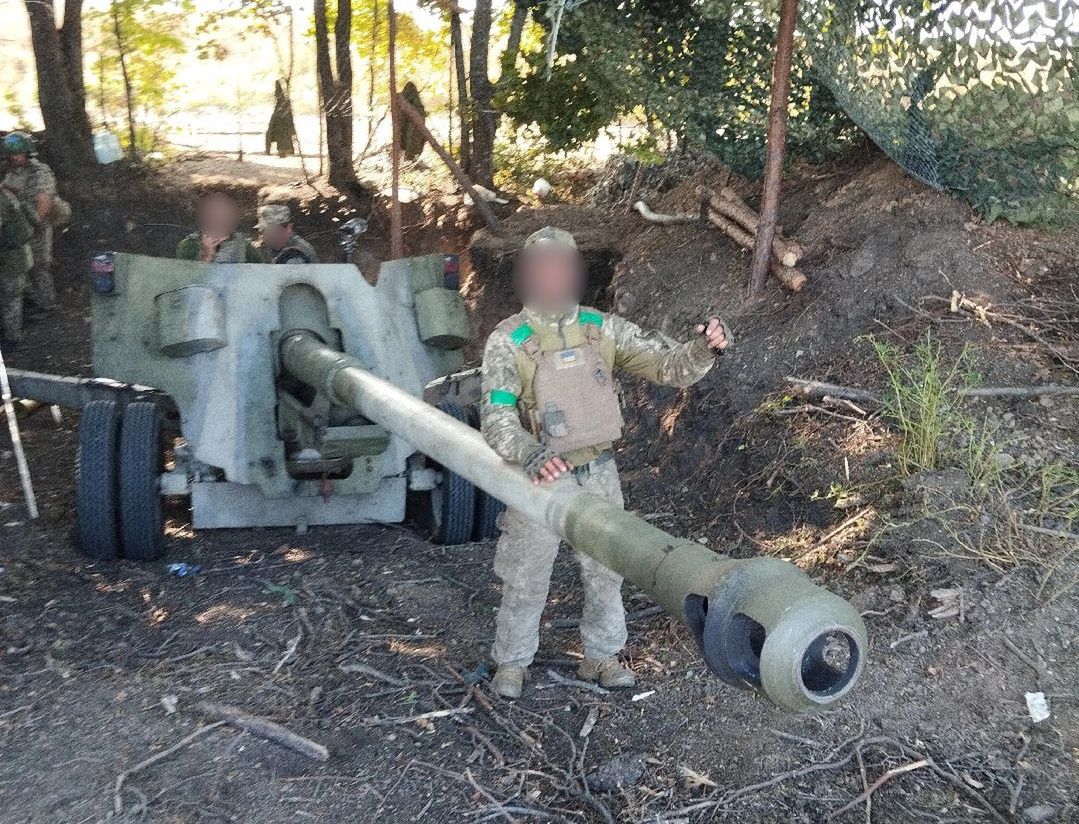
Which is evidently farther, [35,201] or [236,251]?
[35,201]

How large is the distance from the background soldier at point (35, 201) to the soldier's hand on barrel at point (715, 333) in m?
9.18

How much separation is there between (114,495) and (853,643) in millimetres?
4529

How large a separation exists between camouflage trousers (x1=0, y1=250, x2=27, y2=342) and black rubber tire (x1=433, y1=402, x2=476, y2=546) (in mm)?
6336

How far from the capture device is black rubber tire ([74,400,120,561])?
5898 mm

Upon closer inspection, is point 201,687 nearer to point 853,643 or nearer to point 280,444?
point 280,444

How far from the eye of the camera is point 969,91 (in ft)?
20.1

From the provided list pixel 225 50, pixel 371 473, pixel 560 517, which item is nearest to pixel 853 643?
pixel 560 517

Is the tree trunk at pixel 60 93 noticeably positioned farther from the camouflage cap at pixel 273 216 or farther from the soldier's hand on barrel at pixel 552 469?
the soldier's hand on barrel at pixel 552 469

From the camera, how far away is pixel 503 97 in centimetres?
998

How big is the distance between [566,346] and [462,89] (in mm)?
8426

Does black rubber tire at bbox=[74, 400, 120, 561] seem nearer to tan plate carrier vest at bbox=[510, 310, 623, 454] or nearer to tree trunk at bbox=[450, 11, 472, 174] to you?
tan plate carrier vest at bbox=[510, 310, 623, 454]

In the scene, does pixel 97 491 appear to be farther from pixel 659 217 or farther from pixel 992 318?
pixel 659 217

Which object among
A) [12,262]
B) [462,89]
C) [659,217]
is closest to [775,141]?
[659,217]

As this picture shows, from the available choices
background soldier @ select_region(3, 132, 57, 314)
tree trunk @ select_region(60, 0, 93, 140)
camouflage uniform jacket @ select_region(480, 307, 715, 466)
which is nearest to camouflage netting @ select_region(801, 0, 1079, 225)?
camouflage uniform jacket @ select_region(480, 307, 715, 466)
